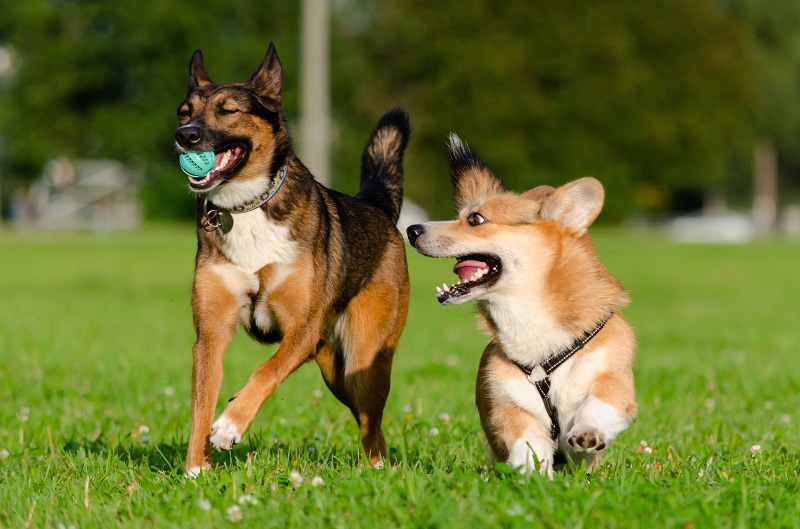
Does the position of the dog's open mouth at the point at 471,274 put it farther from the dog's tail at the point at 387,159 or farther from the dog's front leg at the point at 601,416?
the dog's tail at the point at 387,159

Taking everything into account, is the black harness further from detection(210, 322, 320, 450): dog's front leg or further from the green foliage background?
the green foliage background

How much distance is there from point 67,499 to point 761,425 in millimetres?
4168

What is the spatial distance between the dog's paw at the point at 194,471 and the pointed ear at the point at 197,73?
80.7 inches

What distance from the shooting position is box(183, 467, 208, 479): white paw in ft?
15.5

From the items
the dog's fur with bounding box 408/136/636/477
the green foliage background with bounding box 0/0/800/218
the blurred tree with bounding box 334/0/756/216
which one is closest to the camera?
the dog's fur with bounding box 408/136/636/477

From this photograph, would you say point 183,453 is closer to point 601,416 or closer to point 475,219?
point 475,219

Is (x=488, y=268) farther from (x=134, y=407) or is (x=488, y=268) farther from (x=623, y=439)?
(x=134, y=407)

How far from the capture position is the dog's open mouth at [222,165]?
5.25 meters

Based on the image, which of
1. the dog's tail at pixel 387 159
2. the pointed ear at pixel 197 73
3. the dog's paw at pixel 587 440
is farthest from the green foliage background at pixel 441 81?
the dog's paw at pixel 587 440

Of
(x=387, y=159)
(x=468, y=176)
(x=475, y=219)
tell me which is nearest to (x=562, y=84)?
(x=387, y=159)

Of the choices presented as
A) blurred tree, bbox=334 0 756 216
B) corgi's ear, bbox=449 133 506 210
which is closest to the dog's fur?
corgi's ear, bbox=449 133 506 210

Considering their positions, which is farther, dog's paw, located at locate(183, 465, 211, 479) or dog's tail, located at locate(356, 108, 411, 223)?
dog's tail, located at locate(356, 108, 411, 223)

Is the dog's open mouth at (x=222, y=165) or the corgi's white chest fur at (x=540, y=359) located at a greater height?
the dog's open mouth at (x=222, y=165)

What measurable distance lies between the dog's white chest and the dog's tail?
157cm
